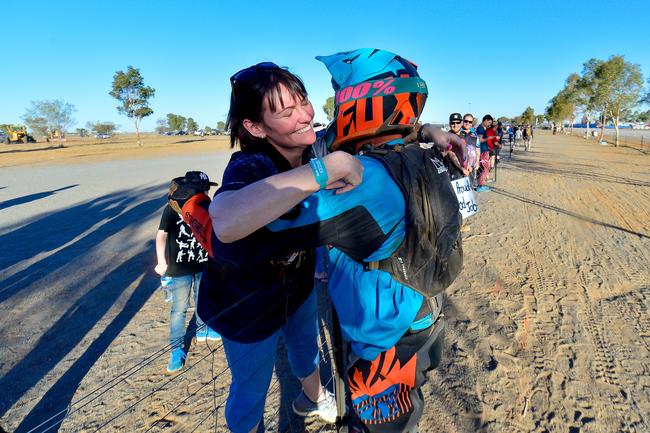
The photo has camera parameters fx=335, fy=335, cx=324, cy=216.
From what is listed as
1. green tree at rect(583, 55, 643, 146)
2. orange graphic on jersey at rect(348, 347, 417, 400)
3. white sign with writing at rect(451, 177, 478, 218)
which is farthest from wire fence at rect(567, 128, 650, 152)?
orange graphic on jersey at rect(348, 347, 417, 400)

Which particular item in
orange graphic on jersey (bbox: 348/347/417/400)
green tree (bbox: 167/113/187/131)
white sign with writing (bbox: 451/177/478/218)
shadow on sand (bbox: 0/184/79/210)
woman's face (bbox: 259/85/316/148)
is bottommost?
shadow on sand (bbox: 0/184/79/210)

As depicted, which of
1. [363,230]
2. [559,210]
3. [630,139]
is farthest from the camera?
[630,139]

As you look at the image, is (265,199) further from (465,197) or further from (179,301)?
(179,301)

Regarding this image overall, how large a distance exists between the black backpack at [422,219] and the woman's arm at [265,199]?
23cm

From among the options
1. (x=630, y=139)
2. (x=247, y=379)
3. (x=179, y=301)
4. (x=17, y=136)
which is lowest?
(x=179, y=301)

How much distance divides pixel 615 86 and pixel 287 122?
35646 mm

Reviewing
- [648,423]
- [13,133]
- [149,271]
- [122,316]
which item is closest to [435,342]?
[648,423]

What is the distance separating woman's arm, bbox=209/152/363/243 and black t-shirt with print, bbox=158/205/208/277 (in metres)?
2.18

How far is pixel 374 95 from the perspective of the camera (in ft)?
4.00

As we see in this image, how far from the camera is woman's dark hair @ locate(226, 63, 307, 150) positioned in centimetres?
137

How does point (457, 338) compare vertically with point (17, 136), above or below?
below

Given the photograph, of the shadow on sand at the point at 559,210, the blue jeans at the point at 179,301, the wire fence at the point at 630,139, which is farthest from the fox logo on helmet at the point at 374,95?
the wire fence at the point at 630,139

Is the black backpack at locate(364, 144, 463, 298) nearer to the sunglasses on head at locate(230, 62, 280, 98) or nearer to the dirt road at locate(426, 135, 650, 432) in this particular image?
the sunglasses on head at locate(230, 62, 280, 98)

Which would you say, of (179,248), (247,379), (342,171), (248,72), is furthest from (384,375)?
(179,248)
